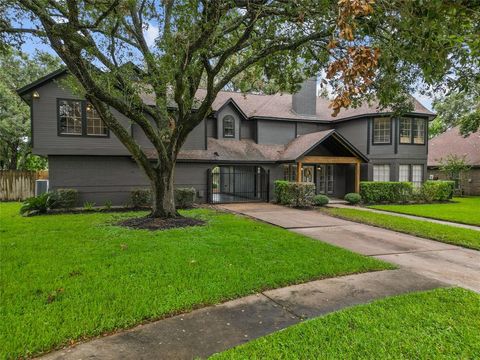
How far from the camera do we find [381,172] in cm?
1934

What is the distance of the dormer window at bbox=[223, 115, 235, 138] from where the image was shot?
19.0 metres

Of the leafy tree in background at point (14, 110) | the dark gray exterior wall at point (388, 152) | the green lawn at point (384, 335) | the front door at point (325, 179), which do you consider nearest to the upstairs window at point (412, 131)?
the dark gray exterior wall at point (388, 152)

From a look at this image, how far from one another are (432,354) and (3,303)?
5.15 m

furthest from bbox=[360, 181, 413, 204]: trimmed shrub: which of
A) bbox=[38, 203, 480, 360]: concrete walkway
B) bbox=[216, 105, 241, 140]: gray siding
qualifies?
bbox=[38, 203, 480, 360]: concrete walkway

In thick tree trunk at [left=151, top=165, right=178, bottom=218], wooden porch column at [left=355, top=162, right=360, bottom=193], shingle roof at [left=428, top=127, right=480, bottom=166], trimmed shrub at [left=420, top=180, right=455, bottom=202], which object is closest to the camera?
thick tree trunk at [left=151, top=165, right=178, bottom=218]

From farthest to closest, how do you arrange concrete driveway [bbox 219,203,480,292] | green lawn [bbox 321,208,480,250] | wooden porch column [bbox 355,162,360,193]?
wooden porch column [bbox 355,162,360,193]
green lawn [bbox 321,208,480,250]
concrete driveway [bbox 219,203,480,292]

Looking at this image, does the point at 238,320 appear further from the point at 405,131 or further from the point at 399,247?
the point at 405,131

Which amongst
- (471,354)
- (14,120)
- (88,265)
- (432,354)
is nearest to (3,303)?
(88,265)

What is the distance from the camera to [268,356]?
9.80 feet

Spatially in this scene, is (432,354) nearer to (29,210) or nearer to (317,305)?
(317,305)

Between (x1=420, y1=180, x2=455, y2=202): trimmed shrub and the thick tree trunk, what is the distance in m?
15.5

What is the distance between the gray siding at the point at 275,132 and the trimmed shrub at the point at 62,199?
36.0 ft

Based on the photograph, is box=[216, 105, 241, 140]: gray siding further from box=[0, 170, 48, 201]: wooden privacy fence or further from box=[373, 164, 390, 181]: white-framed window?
box=[0, 170, 48, 201]: wooden privacy fence

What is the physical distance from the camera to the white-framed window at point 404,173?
63.4 ft
